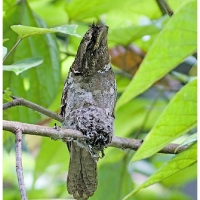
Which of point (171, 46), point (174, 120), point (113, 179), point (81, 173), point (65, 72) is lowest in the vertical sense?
point (113, 179)

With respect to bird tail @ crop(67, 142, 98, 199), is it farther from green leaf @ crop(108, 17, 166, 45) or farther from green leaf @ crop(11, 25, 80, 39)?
green leaf @ crop(11, 25, 80, 39)

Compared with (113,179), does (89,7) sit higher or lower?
higher

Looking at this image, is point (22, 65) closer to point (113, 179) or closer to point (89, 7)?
point (89, 7)

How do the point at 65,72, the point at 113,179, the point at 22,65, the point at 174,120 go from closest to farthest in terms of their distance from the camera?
the point at 174,120
the point at 22,65
the point at 113,179
the point at 65,72

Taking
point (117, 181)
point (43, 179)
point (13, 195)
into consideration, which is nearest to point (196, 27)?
point (117, 181)

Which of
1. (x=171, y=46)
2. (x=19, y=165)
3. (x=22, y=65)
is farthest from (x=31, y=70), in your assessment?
(x=171, y=46)

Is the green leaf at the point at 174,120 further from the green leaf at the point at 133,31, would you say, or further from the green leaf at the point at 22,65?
the green leaf at the point at 133,31
